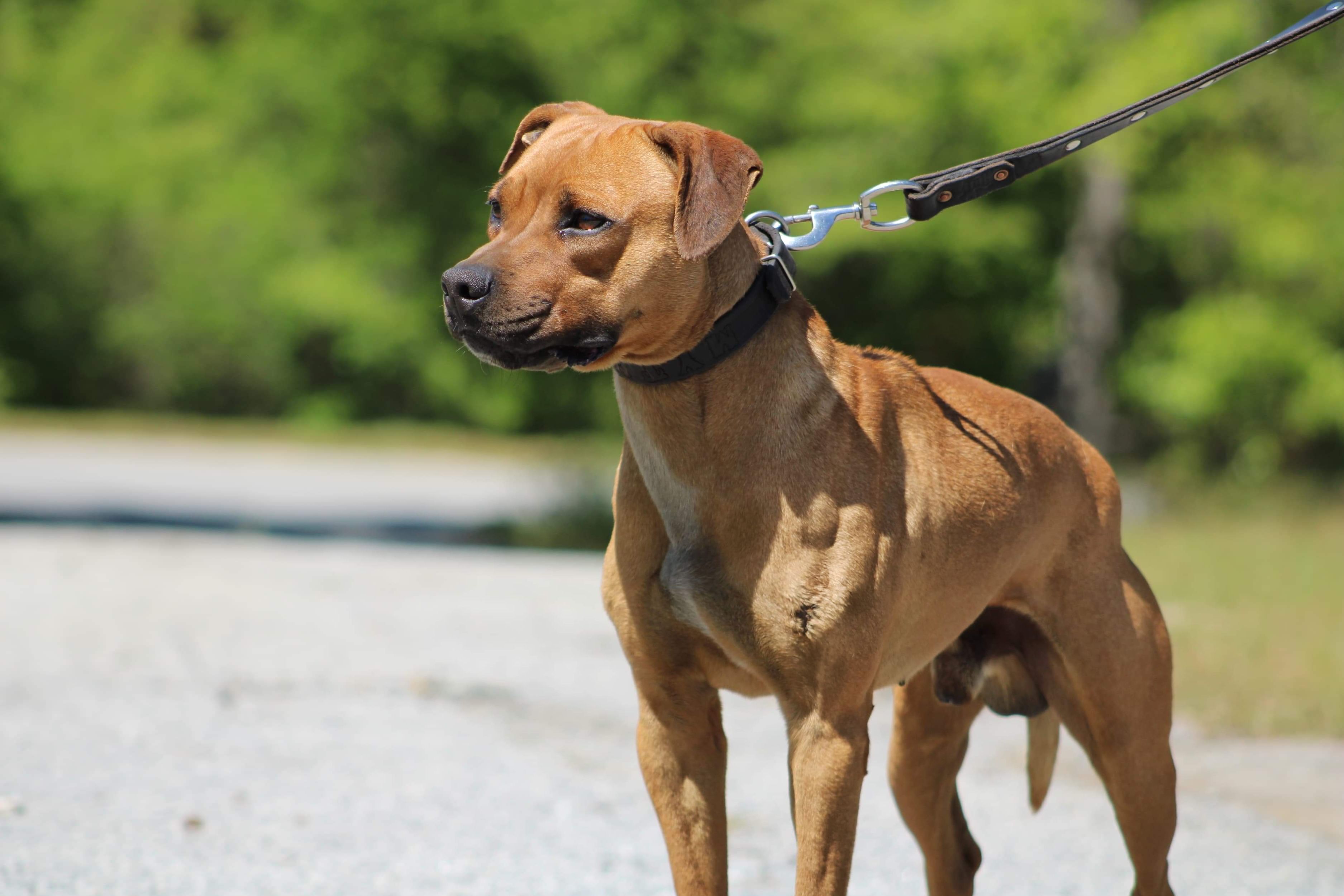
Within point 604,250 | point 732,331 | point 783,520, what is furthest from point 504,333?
point 783,520

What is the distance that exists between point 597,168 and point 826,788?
52.3 inches

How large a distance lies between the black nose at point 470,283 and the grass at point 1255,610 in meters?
4.94

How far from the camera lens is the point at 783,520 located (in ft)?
9.67

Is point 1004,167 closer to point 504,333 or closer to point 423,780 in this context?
point 504,333

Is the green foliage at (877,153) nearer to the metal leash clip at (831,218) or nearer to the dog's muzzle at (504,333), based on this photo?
the metal leash clip at (831,218)

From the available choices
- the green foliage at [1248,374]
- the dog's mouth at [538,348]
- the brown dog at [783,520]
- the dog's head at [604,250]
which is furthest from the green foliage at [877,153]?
the dog's mouth at [538,348]

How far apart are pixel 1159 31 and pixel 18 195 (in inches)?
636

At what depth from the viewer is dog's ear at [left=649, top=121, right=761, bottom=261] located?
9.12 ft

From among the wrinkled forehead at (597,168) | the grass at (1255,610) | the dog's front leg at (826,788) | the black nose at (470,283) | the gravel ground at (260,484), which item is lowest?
the gravel ground at (260,484)

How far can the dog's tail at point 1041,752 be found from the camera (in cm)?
394

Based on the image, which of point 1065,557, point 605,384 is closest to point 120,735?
point 1065,557

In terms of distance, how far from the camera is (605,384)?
14523mm

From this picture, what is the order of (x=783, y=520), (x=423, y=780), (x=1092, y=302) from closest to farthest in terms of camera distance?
(x=783, y=520) → (x=423, y=780) → (x=1092, y=302)

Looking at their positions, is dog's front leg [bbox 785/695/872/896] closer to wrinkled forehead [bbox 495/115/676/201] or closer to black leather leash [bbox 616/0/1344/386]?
black leather leash [bbox 616/0/1344/386]
